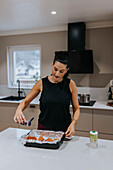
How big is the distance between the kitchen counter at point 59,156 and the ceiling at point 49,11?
5.78 ft

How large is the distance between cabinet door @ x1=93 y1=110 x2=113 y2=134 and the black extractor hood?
0.80m

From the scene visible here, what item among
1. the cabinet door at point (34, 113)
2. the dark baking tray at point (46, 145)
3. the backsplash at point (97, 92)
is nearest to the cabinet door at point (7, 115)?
the cabinet door at point (34, 113)

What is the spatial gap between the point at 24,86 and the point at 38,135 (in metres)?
2.59

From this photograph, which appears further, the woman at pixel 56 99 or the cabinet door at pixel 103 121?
the cabinet door at pixel 103 121

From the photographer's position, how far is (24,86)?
155 inches

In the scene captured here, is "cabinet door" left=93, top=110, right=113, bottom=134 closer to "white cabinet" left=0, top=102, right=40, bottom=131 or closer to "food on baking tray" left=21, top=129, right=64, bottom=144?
"white cabinet" left=0, top=102, right=40, bottom=131

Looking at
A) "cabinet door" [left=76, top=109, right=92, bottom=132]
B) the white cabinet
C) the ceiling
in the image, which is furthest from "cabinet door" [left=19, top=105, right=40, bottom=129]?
the ceiling

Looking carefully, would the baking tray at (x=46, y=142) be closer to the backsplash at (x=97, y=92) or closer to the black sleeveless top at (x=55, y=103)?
the black sleeveless top at (x=55, y=103)

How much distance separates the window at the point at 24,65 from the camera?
12.6 ft

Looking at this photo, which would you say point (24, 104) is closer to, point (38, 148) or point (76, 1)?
point (38, 148)

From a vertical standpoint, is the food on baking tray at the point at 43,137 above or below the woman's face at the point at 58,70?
below

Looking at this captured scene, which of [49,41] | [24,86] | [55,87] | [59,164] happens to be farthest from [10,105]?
[59,164]

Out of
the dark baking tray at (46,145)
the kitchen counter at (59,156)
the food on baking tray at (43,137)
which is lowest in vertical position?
the kitchen counter at (59,156)

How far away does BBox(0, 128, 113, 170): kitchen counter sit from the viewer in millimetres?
1080
